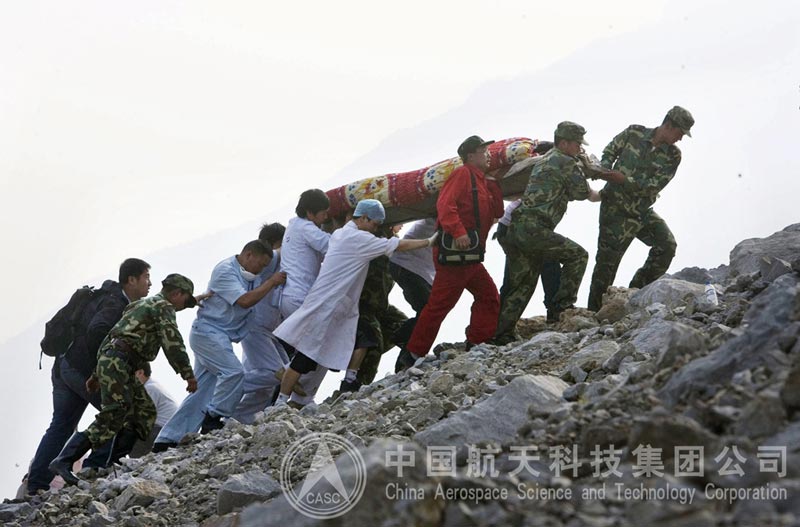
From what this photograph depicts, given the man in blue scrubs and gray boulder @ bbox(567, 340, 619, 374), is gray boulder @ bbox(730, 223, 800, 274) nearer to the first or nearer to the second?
gray boulder @ bbox(567, 340, 619, 374)

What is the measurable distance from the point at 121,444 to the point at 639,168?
4884 mm

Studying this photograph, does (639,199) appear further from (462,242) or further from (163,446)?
(163,446)

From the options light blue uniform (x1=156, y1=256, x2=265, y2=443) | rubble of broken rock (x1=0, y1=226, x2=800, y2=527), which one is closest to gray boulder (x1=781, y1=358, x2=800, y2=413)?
rubble of broken rock (x1=0, y1=226, x2=800, y2=527)

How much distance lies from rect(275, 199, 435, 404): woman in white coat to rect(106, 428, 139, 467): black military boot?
128 cm

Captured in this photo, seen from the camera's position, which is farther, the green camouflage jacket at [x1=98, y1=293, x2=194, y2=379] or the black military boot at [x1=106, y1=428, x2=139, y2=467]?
the black military boot at [x1=106, y1=428, x2=139, y2=467]

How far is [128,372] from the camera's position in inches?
364

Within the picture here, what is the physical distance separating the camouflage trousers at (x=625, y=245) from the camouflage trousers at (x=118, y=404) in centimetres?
395

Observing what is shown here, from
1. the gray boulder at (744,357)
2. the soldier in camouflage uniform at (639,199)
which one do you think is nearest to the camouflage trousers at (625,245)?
the soldier in camouflage uniform at (639,199)

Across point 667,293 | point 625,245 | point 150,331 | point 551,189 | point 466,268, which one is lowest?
point 150,331

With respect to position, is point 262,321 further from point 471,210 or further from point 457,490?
point 457,490

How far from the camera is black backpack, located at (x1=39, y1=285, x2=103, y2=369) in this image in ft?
32.7

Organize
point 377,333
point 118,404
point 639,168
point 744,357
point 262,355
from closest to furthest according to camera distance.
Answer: point 744,357, point 118,404, point 639,168, point 377,333, point 262,355
